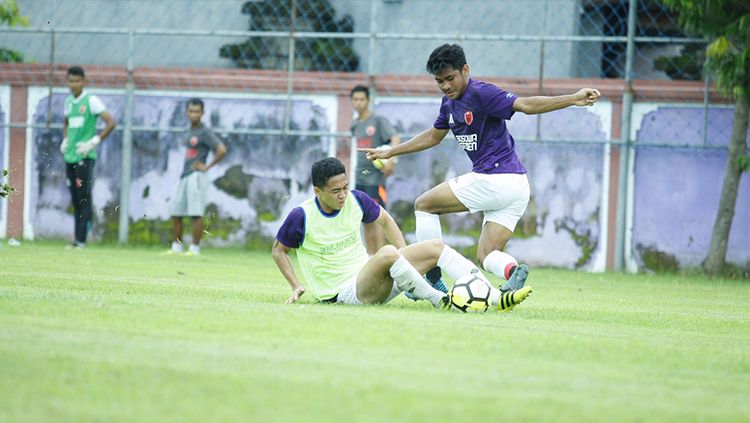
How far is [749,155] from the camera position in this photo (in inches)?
678

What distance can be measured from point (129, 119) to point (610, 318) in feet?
41.4

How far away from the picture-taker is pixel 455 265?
9156 millimetres

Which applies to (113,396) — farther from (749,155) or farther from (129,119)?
(129,119)

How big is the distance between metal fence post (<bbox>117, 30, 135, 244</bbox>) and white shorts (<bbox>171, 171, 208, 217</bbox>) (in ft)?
6.68

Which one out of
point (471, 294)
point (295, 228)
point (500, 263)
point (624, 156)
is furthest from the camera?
point (624, 156)

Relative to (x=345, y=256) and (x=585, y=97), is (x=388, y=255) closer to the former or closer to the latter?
(x=345, y=256)

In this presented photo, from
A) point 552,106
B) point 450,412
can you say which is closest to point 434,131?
point 552,106

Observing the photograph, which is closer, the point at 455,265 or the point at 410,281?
the point at 410,281

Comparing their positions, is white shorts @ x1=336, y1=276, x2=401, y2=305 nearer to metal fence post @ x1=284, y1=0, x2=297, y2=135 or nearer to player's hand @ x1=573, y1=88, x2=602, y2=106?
player's hand @ x1=573, y1=88, x2=602, y2=106

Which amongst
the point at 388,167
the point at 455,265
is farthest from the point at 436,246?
the point at 388,167

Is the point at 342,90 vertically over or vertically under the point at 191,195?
over

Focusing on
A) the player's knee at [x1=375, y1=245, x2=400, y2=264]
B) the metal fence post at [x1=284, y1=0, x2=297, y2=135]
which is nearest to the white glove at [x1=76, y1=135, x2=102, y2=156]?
the metal fence post at [x1=284, y1=0, x2=297, y2=135]

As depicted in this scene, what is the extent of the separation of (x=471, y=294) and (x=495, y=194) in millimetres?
1320

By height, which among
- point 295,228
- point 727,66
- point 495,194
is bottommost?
point 295,228
